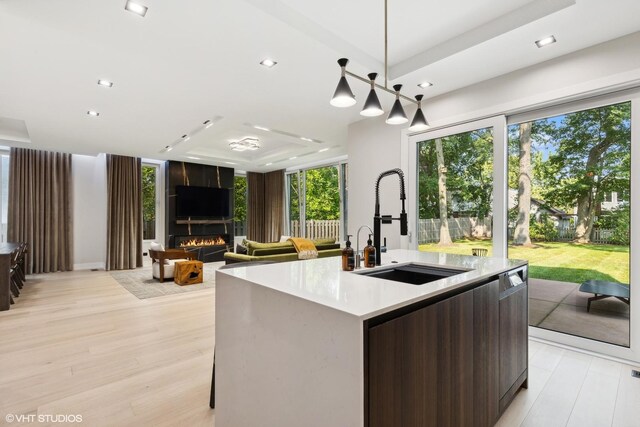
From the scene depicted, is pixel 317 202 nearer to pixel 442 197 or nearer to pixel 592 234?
pixel 442 197

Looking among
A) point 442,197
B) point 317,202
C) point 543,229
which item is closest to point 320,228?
point 317,202

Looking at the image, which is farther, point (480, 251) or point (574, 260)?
point (480, 251)

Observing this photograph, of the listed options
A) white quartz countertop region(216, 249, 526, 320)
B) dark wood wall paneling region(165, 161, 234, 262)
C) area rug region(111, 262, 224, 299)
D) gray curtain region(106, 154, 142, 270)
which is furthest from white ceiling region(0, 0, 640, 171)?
dark wood wall paneling region(165, 161, 234, 262)

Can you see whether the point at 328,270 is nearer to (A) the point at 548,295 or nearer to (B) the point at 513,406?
(B) the point at 513,406

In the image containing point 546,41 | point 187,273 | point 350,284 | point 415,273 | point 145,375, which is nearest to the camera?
point 350,284

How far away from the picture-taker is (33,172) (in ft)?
21.4

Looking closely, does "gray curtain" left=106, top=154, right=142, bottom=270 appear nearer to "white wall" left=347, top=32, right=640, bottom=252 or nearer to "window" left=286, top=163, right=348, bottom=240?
"window" left=286, top=163, right=348, bottom=240

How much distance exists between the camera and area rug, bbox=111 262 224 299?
16.1 ft

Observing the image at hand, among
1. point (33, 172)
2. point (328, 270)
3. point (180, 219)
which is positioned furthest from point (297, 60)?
point (33, 172)

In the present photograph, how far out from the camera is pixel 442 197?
3750 millimetres

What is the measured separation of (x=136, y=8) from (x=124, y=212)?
625 cm

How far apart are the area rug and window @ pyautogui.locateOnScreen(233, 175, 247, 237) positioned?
3099mm

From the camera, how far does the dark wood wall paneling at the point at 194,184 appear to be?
778cm

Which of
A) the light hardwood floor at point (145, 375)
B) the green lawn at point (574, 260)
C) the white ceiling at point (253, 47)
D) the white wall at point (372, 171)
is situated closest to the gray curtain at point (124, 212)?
the white ceiling at point (253, 47)
